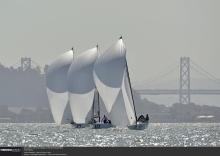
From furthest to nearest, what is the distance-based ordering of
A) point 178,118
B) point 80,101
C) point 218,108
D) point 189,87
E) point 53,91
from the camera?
point 218,108 → point 178,118 → point 189,87 → point 53,91 → point 80,101

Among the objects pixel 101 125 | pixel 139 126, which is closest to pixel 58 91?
pixel 101 125

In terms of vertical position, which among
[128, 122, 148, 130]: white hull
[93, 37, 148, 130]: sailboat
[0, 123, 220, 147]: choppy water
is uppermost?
[93, 37, 148, 130]: sailboat

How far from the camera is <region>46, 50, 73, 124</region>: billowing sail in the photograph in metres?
56.5

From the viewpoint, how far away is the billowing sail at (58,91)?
5653cm

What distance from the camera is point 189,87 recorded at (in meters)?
146

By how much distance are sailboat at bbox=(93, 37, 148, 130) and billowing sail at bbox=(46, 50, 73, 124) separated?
9.40 metres

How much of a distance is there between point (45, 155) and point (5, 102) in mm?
176988

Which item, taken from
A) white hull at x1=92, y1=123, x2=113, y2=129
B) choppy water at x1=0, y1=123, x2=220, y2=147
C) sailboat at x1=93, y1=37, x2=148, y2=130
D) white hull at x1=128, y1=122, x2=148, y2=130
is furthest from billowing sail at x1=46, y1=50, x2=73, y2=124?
sailboat at x1=93, y1=37, x2=148, y2=130

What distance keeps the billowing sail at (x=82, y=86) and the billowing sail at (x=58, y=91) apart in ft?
9.30

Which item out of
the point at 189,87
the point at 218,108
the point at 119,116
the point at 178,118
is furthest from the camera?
the point at 218,108

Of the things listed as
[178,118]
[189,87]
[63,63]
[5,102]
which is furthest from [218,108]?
[63,63]

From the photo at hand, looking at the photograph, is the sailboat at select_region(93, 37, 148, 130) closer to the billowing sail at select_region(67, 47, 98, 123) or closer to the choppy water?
the choppy water

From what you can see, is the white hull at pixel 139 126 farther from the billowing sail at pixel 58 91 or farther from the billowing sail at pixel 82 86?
the billowing sail at pixel 58 91

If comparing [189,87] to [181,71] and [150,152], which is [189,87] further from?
[150,152]
